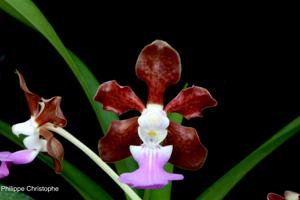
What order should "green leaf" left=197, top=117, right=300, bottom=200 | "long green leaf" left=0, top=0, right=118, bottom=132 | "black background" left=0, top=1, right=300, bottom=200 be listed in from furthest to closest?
"black background" left=0, top=1, right=300, bottom=200 → "green leaf" left=197, top=117, right=300, bottom=200 → "long green leaf" left=0, top=0, right=118, bottom=132

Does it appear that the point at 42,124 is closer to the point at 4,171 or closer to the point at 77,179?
the point at 4,171

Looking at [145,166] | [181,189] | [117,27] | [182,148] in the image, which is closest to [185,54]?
[117,27]

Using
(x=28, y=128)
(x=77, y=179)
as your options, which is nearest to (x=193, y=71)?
(x=77, y=179)

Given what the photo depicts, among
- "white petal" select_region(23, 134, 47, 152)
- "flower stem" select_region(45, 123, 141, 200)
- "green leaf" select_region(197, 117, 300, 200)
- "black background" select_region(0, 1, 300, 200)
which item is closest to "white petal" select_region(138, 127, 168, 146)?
"flower stem" select_region(45, 123, 141, 200)

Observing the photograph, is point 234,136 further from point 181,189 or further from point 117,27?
point 117,27

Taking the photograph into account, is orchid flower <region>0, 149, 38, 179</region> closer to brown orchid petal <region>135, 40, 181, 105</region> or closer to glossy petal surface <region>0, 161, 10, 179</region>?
glossy petal surface <region>0, 161, 10, 179</region>

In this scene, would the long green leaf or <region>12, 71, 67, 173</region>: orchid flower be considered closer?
<region>12, 71, 67, 173</region>: orchid flower
